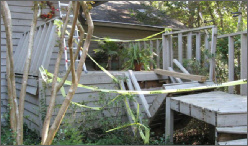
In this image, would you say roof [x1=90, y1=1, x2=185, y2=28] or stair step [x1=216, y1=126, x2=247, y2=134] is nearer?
stair step [x1=216, y1=126, x2=247, y2=134]

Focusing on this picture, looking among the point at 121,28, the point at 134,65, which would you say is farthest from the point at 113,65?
→ the point at 134,65

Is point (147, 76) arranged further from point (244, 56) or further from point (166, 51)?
point (244, 56)

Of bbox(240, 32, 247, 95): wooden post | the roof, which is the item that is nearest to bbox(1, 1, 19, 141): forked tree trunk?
bbox(240, 32, 247, 95): wooden post


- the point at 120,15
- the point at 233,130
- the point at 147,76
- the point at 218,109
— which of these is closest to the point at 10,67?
the point at 218,109

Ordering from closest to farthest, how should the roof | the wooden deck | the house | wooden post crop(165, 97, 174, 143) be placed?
1. the wooden deck
2. wooden post crop(165, 97, 174, 143)
3. the house
4. the roof

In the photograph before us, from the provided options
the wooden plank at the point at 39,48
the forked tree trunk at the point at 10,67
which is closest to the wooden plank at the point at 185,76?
the wooden plank at the point at 39,48

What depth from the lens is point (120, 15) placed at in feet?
34.9

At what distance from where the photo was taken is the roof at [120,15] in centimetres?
952

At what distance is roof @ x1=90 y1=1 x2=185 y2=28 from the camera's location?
952cm

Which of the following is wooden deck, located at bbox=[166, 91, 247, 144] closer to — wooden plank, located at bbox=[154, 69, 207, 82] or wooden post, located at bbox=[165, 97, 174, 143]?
wooden post, located at bbox=[165, 97, 174, 143]

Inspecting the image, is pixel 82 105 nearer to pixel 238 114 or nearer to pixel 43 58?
pixel 43 58

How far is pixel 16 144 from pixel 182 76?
3.14m

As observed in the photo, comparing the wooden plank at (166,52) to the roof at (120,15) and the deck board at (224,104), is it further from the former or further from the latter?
the roof at (120,15)

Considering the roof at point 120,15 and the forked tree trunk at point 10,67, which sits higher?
the roof at point 120,15
